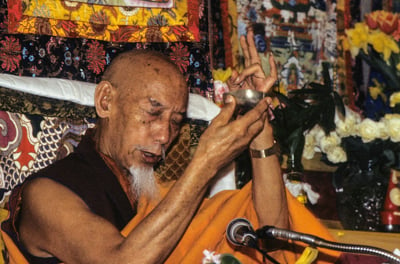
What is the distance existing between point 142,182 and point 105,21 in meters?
0.99

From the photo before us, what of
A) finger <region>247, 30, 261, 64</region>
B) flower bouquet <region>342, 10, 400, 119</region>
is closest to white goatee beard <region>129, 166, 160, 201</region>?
finger <region>247, 30, 261, 64</region>

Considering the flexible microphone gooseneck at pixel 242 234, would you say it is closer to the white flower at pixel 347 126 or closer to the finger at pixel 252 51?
the finger at pixel 252 51

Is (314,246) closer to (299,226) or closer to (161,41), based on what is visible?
(299,226)

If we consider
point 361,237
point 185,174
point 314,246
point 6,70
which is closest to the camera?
point 314,246

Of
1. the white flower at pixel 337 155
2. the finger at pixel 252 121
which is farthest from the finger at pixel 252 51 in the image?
the white flower at pixel 337 155

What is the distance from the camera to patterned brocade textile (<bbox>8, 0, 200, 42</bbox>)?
8.66 feet

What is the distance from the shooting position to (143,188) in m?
2.14

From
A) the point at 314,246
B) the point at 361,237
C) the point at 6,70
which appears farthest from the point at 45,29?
the point at 314,246

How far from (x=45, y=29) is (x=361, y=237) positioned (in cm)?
152

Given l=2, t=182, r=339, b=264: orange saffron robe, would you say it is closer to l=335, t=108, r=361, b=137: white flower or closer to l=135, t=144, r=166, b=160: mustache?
l=135, t=144, r=166, b=160: mustache

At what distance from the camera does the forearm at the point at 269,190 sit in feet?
6.81

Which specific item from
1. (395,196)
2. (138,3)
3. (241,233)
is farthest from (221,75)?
(241,233)

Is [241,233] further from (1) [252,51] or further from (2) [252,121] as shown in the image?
(1) [252,51]

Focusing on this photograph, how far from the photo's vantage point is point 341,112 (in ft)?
9.19
